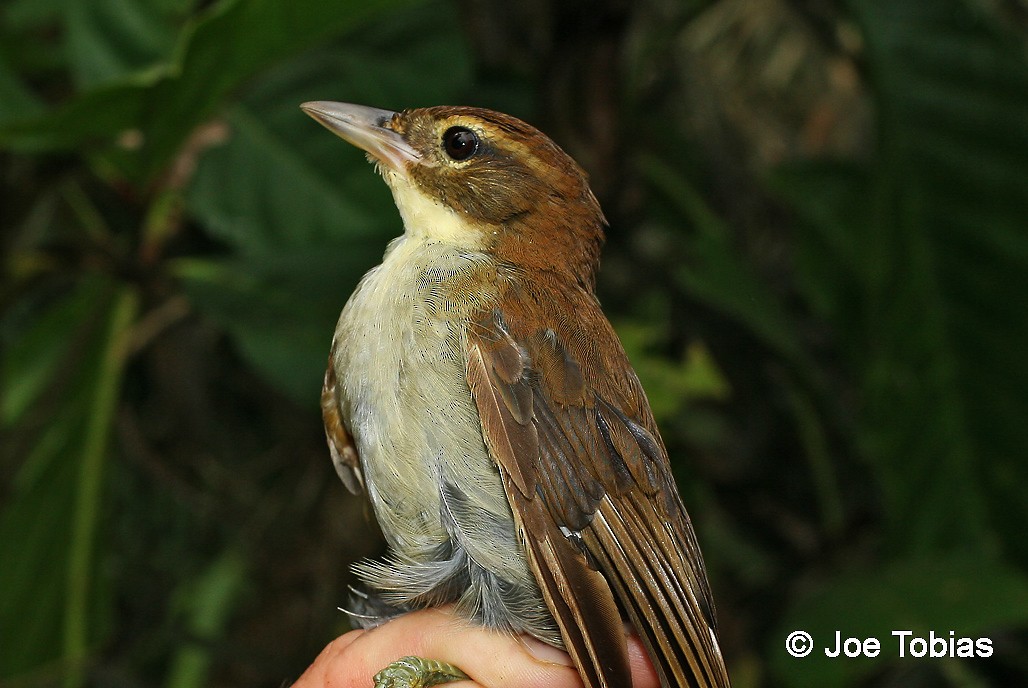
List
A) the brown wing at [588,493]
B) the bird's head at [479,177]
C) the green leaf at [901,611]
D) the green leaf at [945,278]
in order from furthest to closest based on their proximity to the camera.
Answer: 1. the green leaf at [945,278]
2. the green leaf at [901,611]
3. the bird's head at [479,177]
4. the brown wing at [588,493]

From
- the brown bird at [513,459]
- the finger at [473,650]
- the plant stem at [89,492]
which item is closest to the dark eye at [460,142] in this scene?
the brown bird at [513,459]

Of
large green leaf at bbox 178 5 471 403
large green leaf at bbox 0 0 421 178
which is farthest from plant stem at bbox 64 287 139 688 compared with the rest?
large green leaf at bbox 0 0 421 178

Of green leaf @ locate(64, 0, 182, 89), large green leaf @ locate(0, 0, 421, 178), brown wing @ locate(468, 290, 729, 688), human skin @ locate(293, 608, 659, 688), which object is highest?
green leaf @ locate(64, 0, 182, 89)

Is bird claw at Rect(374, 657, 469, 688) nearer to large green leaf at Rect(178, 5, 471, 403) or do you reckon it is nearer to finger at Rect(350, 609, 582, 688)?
finger at Rect(350, 609, 582, 688)

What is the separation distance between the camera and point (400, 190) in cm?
252

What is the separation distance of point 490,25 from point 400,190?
2.42 m

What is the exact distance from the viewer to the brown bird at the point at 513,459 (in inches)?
82.0

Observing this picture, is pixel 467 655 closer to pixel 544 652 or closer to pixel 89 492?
pixel 544 652

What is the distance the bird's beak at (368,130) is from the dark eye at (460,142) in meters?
0.07

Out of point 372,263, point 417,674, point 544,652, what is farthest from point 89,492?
point 544,652

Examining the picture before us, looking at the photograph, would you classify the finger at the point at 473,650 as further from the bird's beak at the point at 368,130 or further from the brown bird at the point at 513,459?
the bird's beak at the point at 368,130

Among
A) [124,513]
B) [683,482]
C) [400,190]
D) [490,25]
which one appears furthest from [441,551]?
[490,25]

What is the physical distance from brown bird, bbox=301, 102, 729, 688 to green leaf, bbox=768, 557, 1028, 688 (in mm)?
878

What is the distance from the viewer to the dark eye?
8.11 feet
